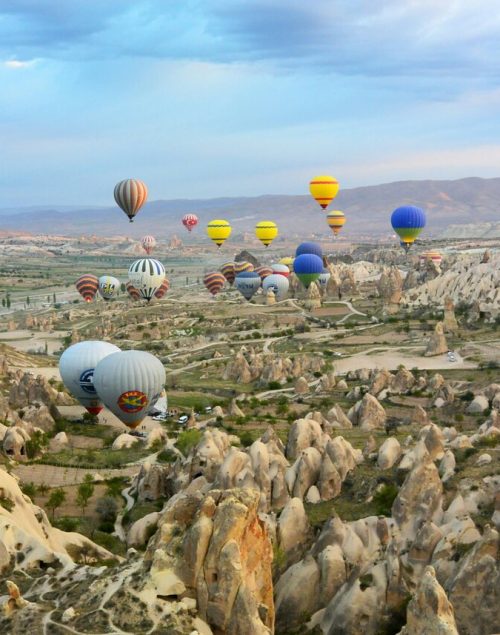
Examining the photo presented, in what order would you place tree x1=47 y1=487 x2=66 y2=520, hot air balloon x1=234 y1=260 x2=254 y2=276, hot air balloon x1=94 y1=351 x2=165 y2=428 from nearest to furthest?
tree x1=47 y1=487 x2=66 y2=520, hot air balloon x1=94 y1=351 x2=165 y2=428, hot air balloon x1=234 y1=260 x2=254 y2=276

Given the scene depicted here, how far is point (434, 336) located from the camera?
68.8 metres

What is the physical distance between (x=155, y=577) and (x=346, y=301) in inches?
3614

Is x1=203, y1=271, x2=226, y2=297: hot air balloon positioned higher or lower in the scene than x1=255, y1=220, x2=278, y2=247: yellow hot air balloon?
lower

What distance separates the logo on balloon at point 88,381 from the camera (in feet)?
146

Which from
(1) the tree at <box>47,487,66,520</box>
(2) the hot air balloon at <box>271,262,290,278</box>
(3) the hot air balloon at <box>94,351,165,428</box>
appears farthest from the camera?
(2) the hot air balloon at <box>271,262,290,278</box>

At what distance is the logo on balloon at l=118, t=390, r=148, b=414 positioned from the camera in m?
41.2

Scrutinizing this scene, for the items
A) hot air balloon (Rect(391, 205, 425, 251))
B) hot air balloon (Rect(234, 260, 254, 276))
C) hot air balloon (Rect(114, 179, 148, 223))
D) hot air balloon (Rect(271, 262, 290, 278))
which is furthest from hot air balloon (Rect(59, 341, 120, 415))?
hot air balloon (Rect(271, 262, 290, 278))

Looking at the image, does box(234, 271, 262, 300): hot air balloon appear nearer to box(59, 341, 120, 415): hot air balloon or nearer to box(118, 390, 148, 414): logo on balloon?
box(59, 341, 120, 415): hot air balloon

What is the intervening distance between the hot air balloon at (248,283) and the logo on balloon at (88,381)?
6828cm

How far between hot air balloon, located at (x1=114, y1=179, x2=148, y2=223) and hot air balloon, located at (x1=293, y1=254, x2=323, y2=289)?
27090 mm

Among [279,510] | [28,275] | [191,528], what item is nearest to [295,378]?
[279,510]

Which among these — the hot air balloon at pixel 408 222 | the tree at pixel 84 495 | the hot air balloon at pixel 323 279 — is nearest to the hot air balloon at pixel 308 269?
the hot air balloon at pixel 323 279

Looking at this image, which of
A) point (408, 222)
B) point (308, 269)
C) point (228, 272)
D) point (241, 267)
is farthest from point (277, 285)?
point (408, 222)

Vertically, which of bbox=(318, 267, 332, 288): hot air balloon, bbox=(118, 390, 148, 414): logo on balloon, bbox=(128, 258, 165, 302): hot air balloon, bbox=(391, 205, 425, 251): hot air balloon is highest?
bbox=(391, 205, 425, 251): hot air balloon
